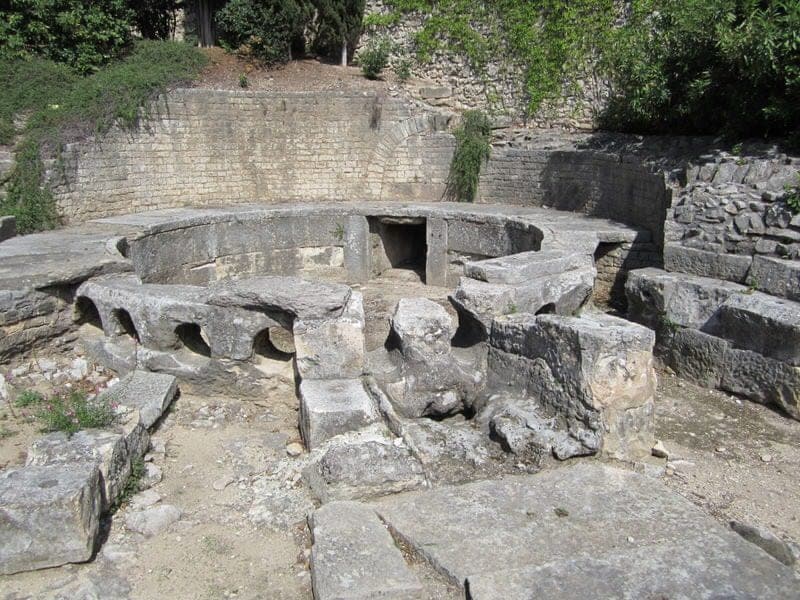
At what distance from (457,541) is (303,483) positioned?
1.44 m

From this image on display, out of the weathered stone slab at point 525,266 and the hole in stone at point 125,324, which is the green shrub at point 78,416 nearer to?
the hole in stone at point 125,324

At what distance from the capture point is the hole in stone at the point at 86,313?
7570mm

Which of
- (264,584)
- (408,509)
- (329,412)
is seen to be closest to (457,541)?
(408,509)

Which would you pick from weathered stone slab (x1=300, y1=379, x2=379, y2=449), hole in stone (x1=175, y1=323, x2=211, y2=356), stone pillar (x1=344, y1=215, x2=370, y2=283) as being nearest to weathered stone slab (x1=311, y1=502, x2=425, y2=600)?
weathered stone slab (x1=300, y1=379, x2=379, y2=449)

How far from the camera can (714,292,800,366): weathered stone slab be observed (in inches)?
253

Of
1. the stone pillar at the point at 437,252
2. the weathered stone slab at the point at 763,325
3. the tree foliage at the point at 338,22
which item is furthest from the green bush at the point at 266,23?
the weathered stone slab at the point at 763,325

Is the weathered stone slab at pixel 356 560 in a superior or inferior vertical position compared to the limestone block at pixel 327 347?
inferior

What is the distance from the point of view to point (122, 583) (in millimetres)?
4055

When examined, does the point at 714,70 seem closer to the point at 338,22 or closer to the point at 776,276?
the point at 776,276

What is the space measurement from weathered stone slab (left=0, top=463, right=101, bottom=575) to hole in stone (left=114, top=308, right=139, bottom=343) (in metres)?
3.21

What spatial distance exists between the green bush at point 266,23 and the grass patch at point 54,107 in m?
2.50

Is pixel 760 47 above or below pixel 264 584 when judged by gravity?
above

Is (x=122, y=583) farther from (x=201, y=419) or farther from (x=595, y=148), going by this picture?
(x=595, y=148)

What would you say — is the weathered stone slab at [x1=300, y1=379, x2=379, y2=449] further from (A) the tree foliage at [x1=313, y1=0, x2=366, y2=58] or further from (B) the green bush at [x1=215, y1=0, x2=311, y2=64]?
(A) the tree foliage at [x1=313, y1=0, x2=366, y2=58]
